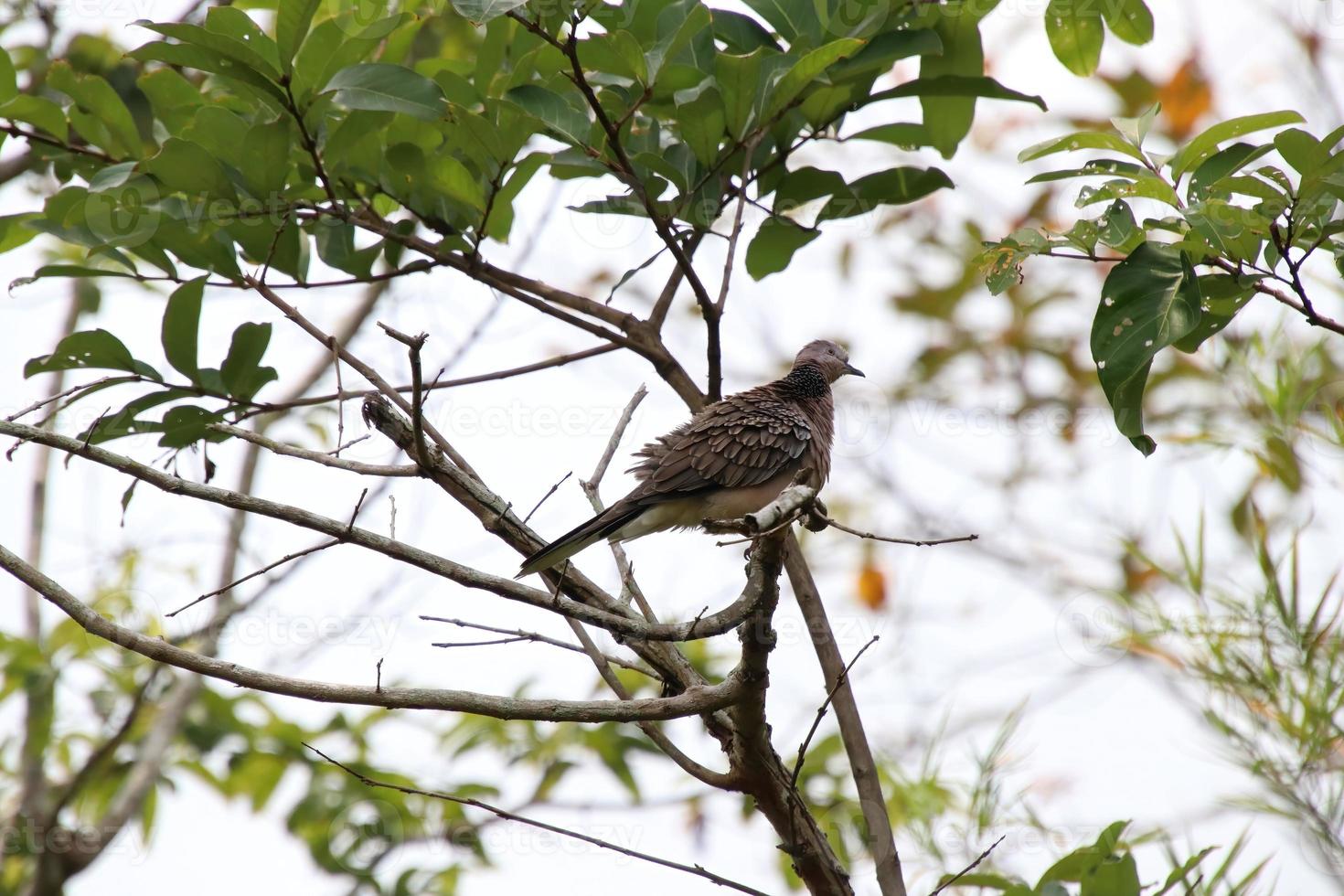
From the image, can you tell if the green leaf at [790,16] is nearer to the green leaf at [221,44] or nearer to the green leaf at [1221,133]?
the green leaf at [1221,133]

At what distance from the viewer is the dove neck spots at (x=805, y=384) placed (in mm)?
5438

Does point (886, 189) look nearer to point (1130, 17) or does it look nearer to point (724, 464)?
point (1130, 17)

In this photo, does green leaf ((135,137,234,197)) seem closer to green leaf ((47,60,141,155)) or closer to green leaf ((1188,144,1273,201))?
green leaf ((47,60,141,155))

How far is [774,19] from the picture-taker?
365cm

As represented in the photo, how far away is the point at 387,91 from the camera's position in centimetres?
321

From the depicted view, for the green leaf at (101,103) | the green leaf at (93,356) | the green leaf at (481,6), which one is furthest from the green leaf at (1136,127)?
the green leaf at (101,103)

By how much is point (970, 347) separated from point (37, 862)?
284 inches

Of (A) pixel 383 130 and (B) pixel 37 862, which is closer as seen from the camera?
(A) pixel 383 130

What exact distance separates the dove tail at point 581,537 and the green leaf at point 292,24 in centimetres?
159

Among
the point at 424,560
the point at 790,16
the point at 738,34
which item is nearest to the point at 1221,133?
the point at 790,16

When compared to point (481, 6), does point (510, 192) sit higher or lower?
higher

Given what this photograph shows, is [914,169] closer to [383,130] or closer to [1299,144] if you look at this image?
[1299,144]

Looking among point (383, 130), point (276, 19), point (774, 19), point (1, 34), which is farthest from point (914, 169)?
point (1, 34)

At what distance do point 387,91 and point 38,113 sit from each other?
1504 millimetres
